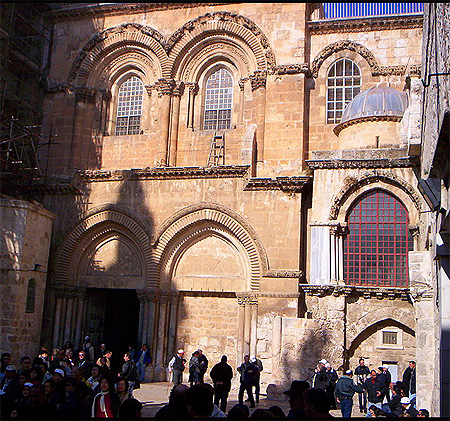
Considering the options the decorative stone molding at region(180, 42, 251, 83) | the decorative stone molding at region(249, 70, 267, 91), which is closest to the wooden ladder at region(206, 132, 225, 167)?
the decorative stone molding at region(249, 70, 267, 91)

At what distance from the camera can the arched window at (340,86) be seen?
20938 millimetres

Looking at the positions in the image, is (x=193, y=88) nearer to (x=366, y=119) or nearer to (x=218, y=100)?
(x=218, y=100)

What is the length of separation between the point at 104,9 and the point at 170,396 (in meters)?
20.2

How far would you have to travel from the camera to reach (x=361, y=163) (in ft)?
58.9

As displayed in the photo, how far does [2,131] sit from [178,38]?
7.30 metres

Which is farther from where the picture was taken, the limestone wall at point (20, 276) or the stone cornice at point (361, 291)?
the limestone wall at point (20, 276)

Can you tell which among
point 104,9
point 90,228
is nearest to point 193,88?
point 104,9

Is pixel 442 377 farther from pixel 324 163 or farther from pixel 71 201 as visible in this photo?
pixel 71 201

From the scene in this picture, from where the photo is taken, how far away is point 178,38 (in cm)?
2225

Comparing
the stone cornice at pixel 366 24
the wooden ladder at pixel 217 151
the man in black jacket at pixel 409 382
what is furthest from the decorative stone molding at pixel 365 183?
the stone cornice at pixel 366 24

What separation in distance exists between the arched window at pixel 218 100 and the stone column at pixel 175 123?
3.31 feet

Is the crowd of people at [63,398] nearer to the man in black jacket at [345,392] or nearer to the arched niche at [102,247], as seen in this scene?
the man in black jacket at [345,392]

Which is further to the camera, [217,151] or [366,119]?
[217,151]

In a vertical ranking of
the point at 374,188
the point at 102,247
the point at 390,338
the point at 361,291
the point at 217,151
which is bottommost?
the point at 390,338
